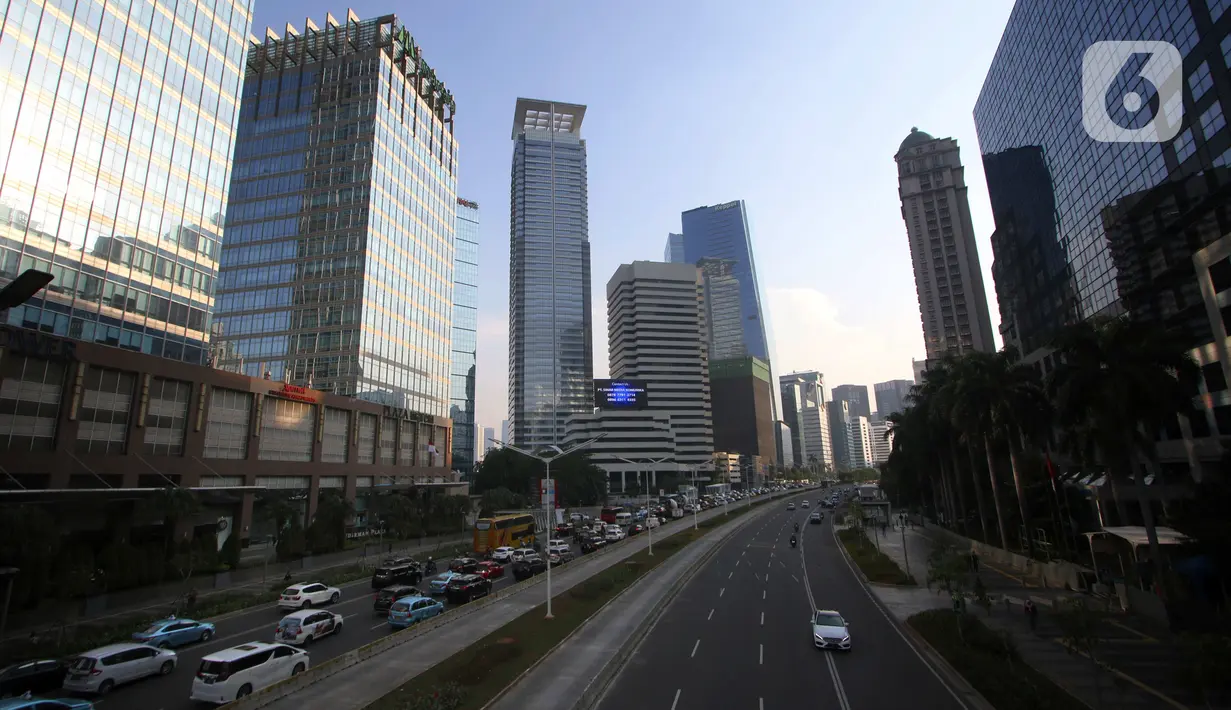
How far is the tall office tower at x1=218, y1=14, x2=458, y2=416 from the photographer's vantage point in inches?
3647

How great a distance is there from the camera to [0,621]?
105 ft

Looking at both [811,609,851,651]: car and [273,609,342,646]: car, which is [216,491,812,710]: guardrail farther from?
[811,609,851,651]: car

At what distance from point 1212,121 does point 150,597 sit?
85149mm

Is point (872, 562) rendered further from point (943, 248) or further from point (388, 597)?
point (943, 248)

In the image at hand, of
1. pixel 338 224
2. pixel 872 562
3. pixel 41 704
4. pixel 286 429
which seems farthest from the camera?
pixel 338 224

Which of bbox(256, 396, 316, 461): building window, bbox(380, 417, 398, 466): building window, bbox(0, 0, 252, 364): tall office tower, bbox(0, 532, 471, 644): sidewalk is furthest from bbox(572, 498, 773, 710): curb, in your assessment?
bbox(380, 417, 398, 466): building window

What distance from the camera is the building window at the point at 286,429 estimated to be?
65062 millimetres

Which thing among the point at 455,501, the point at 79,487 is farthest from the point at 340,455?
the point at 79,487

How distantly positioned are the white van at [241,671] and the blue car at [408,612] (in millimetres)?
8087

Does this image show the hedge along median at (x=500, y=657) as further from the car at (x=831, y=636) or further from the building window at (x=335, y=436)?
the building window at (x=335, y=436)

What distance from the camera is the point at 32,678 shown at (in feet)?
73.4

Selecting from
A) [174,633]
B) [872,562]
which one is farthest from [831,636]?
[174,633]

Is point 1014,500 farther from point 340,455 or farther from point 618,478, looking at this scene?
point 618,478

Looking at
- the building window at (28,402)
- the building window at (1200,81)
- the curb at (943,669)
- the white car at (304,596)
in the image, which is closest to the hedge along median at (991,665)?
the curb at (943,669)
